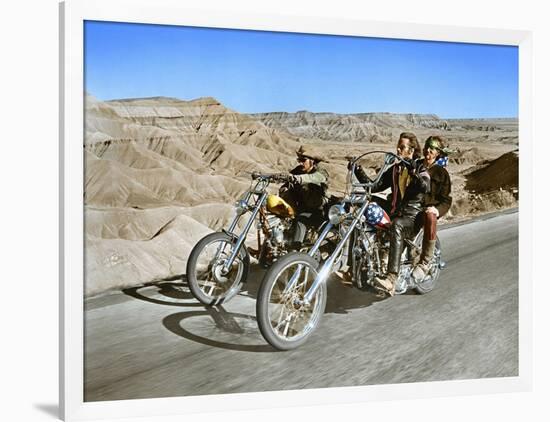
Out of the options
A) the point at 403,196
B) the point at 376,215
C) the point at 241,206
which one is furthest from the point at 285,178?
the point at 403,196

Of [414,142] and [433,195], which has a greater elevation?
[414,142]

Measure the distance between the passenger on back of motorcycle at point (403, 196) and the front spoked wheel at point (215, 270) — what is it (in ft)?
2.54

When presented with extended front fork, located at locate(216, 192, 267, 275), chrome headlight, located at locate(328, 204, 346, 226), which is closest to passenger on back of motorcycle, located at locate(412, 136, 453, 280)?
chrome headlight, located at locate(328, 204, 346, 226)

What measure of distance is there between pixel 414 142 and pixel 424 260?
0.65 metres

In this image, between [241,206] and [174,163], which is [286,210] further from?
[174,163]

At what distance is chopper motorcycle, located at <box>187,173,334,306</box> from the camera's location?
4082 mm

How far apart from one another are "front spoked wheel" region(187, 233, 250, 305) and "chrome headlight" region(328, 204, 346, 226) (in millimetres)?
485

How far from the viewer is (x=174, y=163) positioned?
4.04 meters

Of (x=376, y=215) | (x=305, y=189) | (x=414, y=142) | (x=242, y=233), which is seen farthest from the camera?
(x=414, y=142)

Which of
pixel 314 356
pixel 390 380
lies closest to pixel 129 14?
pixel 314 356

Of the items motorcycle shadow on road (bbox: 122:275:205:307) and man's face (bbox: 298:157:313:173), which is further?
man's face (bbox: 298:157:313:173)

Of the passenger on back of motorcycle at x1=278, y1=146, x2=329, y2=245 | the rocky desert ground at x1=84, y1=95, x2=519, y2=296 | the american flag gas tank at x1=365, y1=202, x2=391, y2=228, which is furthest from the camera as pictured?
the american flag gas tank at x1=365, y1=202, x2=391, y2=228

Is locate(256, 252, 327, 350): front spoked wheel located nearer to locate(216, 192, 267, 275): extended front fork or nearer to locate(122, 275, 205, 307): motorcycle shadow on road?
locate(216, 192, 267, 275): extended front fork

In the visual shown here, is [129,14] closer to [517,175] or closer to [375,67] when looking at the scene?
[375,67]
